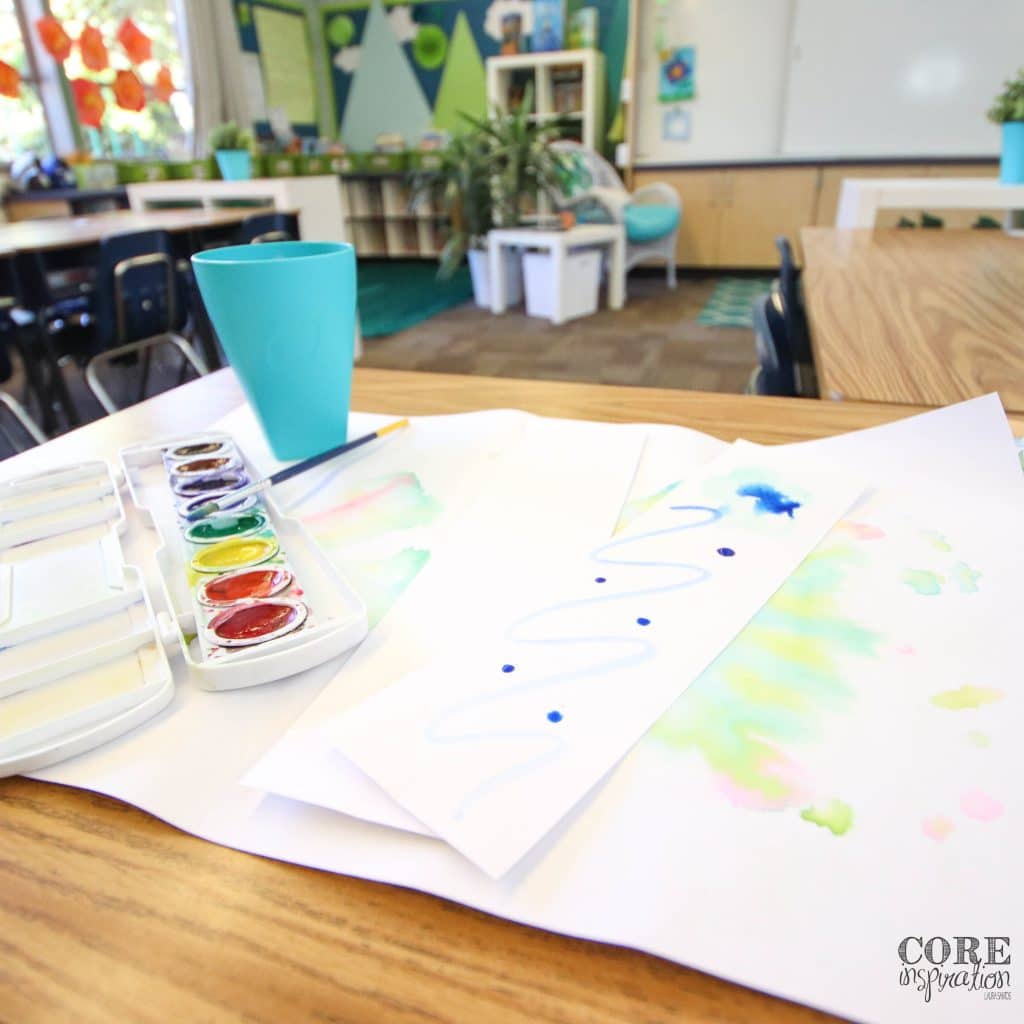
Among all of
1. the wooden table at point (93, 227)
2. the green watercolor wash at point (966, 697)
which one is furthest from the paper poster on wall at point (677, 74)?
the green watercolor wash at point (966, 697)

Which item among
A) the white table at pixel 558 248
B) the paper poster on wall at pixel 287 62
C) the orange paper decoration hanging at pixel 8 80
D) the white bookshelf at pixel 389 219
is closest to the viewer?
the white table at pixel 558 248

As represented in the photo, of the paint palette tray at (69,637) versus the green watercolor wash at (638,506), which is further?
the green watercolor wash at (638,506)

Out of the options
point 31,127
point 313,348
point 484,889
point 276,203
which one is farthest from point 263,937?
point 31,127

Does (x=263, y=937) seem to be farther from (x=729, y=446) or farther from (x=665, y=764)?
(x=729, y=446)

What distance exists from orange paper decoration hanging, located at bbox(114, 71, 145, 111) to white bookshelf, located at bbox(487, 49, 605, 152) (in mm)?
2168

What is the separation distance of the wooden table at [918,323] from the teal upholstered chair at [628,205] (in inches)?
115

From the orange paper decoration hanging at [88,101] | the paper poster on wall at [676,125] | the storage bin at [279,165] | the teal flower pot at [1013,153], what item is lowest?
the teal flower pot at [1013,153]

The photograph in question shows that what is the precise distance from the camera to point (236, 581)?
13.1 inches

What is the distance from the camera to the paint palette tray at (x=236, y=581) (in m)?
0.29

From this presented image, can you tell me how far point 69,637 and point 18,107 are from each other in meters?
5.10

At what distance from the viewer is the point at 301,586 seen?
1.11 ft

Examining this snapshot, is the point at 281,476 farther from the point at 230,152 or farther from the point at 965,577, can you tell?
the point at 230,152

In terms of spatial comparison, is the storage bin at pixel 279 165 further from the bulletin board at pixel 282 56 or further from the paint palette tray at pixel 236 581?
the paint palette tray at pixel 236 581

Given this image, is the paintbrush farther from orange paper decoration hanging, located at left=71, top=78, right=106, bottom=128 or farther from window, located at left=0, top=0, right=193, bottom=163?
orange paper decoration hanging, located at left=71, top=78, right=106, bottom=128
